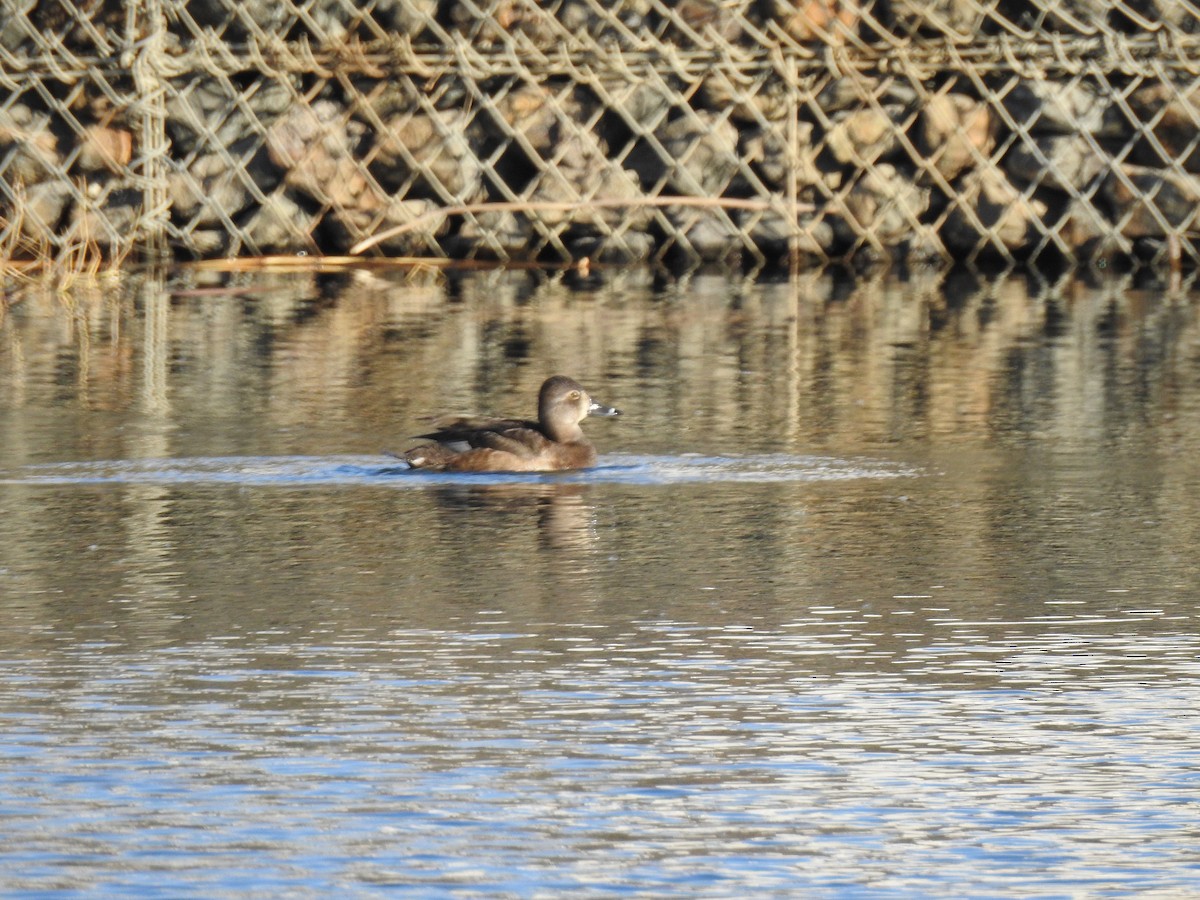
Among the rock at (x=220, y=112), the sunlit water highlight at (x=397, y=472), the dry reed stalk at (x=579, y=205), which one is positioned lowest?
the sunlit water highlight at (x=397, y=472)

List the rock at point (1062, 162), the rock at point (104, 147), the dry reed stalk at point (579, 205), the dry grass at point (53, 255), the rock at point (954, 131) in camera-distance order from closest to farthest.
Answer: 1. the dry grass at point (53, 255)
2. the dry reed stalk at point (579, 205)
3. the rock at point (1062, 162)
4. the rock at point (954, 131)
5. the rock at point (104, 147)

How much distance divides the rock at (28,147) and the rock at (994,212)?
600 cm

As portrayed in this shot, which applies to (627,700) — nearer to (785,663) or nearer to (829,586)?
(785,663)

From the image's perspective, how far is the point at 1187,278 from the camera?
54.3 ft

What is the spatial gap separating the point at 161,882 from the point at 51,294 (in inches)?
447

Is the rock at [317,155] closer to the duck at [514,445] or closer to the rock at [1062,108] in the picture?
the rock at [1062,108]

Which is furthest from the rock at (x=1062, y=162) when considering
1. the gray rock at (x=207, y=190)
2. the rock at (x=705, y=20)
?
the gray rock at (x=207, y=190)

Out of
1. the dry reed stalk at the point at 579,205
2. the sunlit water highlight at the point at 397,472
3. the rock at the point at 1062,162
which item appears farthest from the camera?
the rock at the point at 1062,162

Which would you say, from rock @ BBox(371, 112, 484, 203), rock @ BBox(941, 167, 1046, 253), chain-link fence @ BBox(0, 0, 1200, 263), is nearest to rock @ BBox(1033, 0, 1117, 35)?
chain-link fence @ BBox(0, 0, 1200, 263)

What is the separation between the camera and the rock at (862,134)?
58.9ft

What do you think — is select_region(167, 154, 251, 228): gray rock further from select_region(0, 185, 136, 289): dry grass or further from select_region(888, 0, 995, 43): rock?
select_region(888, 0, 995, 43): rock

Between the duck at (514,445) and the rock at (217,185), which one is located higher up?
the rock at (217,185)

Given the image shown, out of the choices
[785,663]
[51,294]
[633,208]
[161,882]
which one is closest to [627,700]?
[785,663]

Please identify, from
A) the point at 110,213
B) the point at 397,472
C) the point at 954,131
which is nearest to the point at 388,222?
the point at 110,213
